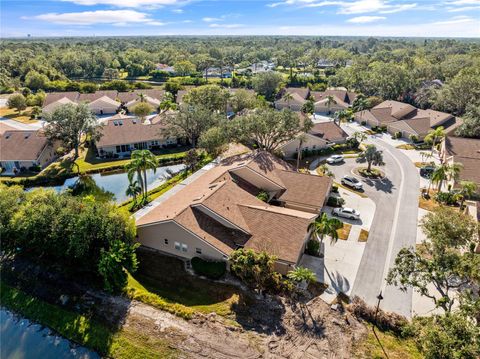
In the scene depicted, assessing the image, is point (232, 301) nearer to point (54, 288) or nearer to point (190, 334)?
point (190, 334)

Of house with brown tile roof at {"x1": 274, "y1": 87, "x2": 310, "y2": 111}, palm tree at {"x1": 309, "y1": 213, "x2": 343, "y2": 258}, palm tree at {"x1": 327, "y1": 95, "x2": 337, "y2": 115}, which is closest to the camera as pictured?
palm tree at {"x1": 309, "y1": 213, "x2": 343, "y2": 258}

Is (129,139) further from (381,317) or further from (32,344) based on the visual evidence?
(381,317)

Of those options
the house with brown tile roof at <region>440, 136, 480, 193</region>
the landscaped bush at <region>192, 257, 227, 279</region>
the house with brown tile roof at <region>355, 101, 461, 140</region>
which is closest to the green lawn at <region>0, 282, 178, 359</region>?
the landscaped bush at <region>192, 257, 227, 279</region>

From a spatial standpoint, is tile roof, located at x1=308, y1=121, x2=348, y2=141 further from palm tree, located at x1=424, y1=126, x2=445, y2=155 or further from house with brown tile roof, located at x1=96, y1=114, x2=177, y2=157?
house with brown tile roof, located at x1=96, y1=114, x2=177, y2=157

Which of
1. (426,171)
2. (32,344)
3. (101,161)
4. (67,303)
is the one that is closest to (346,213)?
(426,171)

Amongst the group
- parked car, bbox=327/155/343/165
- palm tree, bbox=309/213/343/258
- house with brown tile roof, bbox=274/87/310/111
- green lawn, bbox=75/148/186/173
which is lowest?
green lawn, bbox=75/148/186/173

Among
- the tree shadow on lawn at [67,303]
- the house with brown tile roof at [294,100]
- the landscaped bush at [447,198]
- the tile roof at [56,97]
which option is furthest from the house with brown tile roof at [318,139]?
the tile roof at [56,97]

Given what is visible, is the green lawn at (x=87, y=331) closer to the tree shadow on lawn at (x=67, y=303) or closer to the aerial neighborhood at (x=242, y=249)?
the tree shadow on lawn at (x=67, y=303)
